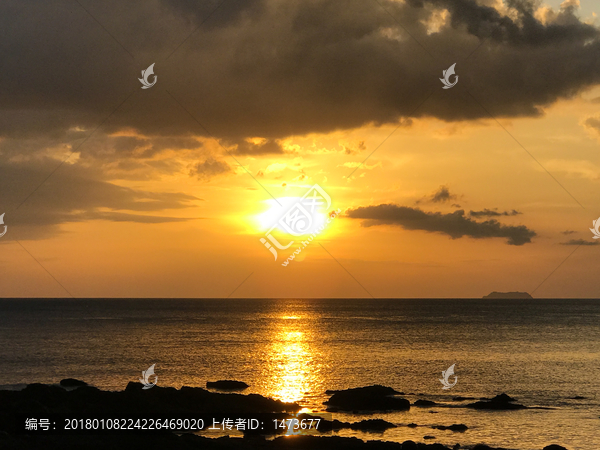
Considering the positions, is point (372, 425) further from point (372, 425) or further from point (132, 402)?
point (132, 402)

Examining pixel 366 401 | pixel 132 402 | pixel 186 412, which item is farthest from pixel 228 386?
pixel 132 402

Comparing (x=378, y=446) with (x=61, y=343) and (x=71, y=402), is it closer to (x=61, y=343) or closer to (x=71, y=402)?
(x=71, y=402)

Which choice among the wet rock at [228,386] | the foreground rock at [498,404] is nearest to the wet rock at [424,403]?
the foreground rock at [498,404]

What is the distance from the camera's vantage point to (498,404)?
161 ft

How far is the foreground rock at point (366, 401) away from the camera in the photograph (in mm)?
46906

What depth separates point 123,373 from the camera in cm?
6719

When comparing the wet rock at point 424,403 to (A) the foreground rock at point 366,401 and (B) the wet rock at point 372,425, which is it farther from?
(B) the wet rock at point 372,425

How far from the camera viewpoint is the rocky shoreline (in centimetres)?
2958

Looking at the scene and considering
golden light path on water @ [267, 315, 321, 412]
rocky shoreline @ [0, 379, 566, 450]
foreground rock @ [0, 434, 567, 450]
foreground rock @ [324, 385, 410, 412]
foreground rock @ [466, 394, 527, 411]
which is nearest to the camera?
foreground rock @ [0, 434, 567, 450]

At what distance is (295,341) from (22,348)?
5062cm

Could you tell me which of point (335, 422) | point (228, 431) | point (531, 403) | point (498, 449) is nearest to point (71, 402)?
point (228, 431)

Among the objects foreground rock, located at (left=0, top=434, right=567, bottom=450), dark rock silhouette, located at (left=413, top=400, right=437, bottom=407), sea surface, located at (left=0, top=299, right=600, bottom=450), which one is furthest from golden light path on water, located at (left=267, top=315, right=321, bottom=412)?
foreground rock, located at (left=0, top=434, right=567, bottom=450)

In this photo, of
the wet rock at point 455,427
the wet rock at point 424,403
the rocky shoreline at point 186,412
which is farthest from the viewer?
the wet rock at point 424,403

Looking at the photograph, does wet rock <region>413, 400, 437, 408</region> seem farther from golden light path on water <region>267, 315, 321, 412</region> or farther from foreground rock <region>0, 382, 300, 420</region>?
foreground rock <region>0, 382, 300, 420</region>
